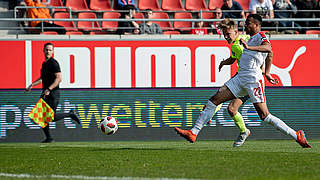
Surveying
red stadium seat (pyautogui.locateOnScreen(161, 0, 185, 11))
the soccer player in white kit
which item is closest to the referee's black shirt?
the soccer player in white kit

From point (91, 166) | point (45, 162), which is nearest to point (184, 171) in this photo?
point (91, 166)

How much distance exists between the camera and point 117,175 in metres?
6.38

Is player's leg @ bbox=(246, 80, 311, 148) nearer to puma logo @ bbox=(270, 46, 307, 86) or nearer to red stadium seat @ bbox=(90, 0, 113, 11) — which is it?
puma logo @ bbox=(270, 46, 307, 86)

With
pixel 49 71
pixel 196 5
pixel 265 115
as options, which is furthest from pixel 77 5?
pixel 265 115

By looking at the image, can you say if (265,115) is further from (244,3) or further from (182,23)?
(244,3)

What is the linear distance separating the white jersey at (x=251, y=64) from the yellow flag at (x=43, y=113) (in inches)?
218

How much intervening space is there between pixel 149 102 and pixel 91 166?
9.44 metres

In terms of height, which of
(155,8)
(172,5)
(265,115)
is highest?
(172,5)

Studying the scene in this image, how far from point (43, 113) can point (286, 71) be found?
6.80 meters

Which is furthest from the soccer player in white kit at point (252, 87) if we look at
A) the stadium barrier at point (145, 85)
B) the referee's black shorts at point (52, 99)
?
the stadium barrier at point (145, 85)

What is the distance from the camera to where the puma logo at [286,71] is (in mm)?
17328

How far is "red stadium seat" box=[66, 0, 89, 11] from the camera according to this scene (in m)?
19.8

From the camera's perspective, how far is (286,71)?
57.1ft

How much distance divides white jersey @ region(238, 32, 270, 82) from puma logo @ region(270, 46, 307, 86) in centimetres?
717
